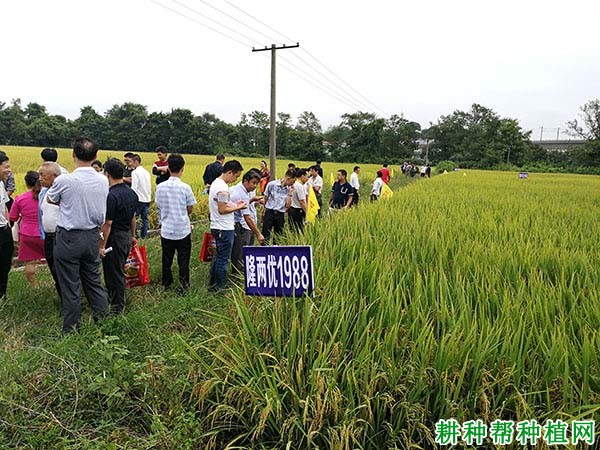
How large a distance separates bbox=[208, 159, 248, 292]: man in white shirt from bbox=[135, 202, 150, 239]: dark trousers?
9.98ft

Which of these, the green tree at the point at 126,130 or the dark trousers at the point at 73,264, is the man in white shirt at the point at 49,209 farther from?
the green tree at the point at 126,130

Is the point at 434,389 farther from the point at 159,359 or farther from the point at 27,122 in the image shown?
the point at 27,122

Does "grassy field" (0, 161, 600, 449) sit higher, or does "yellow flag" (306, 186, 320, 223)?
"yellow flag" (306, 186, 320, 223)

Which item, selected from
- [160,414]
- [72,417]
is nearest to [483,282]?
[160,414]

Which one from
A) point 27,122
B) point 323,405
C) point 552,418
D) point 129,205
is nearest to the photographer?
point 552,418

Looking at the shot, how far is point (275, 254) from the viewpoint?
2.40m

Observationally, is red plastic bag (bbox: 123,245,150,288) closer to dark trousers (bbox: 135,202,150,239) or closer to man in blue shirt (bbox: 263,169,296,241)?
man in blue shirt (bbox: 263,169,296,241)

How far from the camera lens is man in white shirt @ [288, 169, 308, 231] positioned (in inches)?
262

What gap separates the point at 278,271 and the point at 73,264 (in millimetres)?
1991

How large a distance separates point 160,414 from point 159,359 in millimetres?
474

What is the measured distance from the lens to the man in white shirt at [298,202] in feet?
21.8

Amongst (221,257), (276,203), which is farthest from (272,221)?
(221,257)

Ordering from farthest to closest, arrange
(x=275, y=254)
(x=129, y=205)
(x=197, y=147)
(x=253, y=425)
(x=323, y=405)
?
1. (x=197, y=147)
2. (x=129, y=205)
3. (x=275, y=254)
4. (x=253, y=425)
5. (x=323, y=405)

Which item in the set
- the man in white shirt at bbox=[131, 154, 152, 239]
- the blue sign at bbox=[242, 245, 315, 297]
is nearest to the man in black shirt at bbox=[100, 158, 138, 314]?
the blue sign at bbox=[242, 245, 315, 297]
